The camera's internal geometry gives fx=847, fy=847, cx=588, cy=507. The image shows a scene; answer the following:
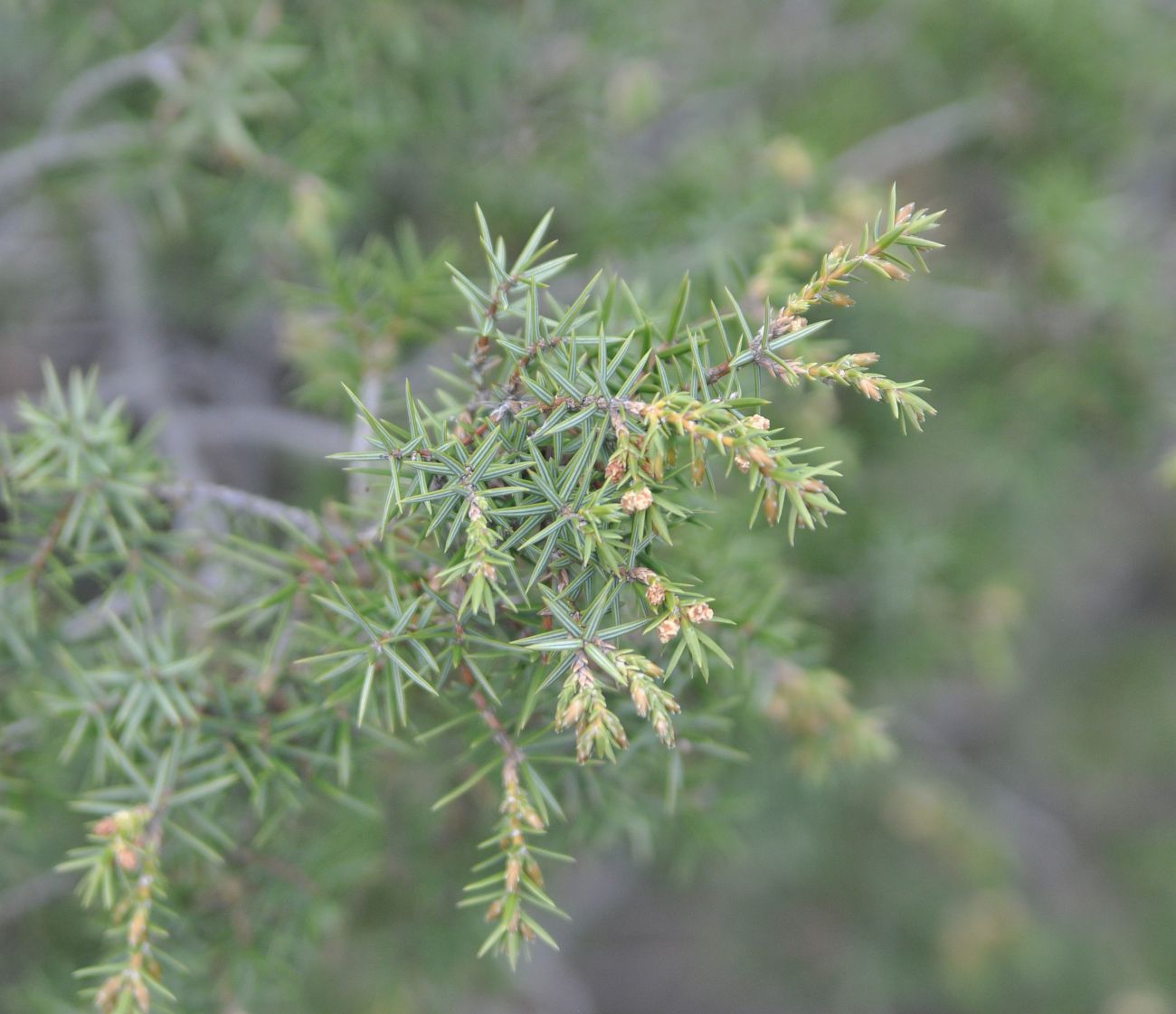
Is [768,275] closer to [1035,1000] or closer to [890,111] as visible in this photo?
[890,111]

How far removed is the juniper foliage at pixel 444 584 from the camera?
0.97 meters

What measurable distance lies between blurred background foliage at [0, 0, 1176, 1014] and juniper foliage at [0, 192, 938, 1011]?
144 mm

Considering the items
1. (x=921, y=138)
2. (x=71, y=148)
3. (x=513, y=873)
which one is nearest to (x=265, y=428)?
(x=71, y=148)

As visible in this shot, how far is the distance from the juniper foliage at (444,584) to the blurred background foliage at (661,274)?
0.47 ft

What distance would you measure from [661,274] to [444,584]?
4.69 feet

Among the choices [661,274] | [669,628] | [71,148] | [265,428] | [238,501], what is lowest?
[669,628]

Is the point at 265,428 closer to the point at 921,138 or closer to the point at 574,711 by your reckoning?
the point at 574,711

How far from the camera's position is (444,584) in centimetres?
100

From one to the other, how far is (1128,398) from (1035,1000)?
138 inches

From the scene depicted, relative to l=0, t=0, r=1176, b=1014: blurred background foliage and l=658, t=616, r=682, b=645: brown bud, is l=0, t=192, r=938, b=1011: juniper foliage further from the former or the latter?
l=0, t=0, r=1176, b=1014: blurred background foliage

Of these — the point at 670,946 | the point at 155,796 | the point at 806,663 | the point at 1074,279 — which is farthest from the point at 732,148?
the point at 670,946

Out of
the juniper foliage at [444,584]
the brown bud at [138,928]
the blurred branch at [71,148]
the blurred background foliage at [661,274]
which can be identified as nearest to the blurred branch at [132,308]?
the blurred background foliage at [661,274]

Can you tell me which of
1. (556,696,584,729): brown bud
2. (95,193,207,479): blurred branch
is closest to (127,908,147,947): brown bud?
(556,696,584,729): brown bud

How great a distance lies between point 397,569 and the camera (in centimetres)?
118
